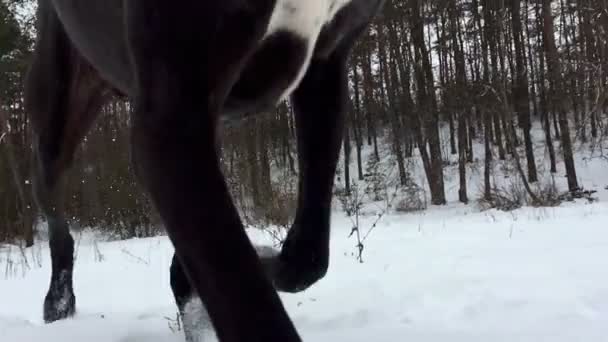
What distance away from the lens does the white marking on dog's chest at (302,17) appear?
105 centimetres

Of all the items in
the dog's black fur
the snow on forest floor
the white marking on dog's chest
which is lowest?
the snow on forest floor

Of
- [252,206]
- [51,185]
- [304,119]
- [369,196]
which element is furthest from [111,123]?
[304,119]

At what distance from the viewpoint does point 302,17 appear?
1.11m

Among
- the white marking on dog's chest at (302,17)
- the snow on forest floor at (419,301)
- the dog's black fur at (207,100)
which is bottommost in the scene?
the snow on forest floor at (419,301)

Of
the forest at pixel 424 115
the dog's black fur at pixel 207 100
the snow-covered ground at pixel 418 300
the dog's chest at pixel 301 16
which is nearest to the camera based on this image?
the dog's black fur at pixel 207 100

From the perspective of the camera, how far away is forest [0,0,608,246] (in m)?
15.7

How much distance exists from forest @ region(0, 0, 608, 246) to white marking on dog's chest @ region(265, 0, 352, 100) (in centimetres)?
1089

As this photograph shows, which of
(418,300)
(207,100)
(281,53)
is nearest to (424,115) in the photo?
(418,300)

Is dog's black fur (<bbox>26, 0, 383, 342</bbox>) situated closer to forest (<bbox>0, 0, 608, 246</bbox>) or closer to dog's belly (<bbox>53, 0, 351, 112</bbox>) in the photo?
dog's belly (<bbox>53, 0, 351, 112</bbox>)

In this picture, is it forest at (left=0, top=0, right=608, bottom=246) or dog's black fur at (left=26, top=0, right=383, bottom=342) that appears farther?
forest at (left=0, top=0, right=608, bottom=246)

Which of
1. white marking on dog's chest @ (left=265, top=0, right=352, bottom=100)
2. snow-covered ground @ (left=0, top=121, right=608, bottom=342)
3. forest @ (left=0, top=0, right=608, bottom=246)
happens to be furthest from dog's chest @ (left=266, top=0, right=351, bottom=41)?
forest @ (left=0, top=0, right=608, bottom=246)

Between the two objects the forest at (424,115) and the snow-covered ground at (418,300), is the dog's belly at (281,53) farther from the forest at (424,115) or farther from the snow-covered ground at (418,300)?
the forest at (424,115)

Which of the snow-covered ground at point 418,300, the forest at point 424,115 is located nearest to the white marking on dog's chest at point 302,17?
the snow-covered ground at point 418,300

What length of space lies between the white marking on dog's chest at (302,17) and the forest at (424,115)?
10889 millimetres
